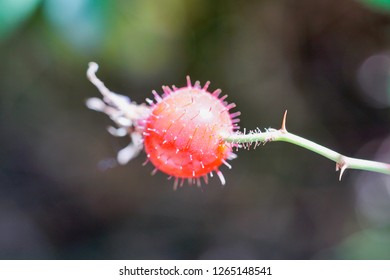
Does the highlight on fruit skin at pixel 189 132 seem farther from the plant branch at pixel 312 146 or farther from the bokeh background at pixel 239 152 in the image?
the bokeh background at pixel 239 152

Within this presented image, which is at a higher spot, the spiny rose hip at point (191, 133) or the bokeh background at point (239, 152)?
the bokeh background at point (239, 152)

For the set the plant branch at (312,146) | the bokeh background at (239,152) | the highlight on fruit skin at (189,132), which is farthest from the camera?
the bokeh background at (239,152)

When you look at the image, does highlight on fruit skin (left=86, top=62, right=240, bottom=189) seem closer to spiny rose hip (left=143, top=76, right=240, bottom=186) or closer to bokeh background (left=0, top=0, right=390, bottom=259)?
spiny rose hip (left=143, top=76, right=240, bottom=186)

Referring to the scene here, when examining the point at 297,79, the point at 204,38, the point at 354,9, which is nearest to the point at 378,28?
the point at 354,9

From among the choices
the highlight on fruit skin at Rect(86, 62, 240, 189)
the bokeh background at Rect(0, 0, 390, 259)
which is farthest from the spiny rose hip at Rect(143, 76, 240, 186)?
the bokeh background at Rect(0, 0, 390, 259)

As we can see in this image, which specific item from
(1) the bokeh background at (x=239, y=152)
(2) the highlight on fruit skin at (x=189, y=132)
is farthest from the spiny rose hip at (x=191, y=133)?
(1) the bokeh background at (x=239, y=152)

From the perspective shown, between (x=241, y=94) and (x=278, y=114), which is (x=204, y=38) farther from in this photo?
(x=278, y=114)

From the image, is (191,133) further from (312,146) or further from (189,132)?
(312,146)

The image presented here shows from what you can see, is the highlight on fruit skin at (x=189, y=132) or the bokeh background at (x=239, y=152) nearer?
the highlight on fruit skin at (x=189, y=132)

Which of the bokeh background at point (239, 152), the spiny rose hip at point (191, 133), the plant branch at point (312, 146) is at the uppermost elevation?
the bokeh background at point (239, 152)
